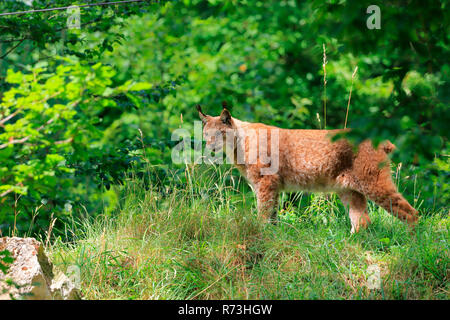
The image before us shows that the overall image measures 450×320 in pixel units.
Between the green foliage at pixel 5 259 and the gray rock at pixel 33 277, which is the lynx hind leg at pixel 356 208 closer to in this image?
the gray rock at pixel 33 277

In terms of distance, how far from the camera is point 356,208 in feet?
15.6

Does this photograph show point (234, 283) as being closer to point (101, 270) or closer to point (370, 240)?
point (101, 270)

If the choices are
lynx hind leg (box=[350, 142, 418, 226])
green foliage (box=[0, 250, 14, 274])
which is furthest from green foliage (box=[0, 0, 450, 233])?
green foliage (box=[0, 250, 14, 274])

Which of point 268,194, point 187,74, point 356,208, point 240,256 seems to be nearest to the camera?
point 240,256

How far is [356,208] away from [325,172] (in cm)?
47

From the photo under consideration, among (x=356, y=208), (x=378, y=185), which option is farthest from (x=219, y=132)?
(x=378, y=185)

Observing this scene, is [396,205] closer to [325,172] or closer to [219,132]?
[325,172]

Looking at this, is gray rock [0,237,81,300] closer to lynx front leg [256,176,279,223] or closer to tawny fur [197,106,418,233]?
tawny fur [197,106,418,233]

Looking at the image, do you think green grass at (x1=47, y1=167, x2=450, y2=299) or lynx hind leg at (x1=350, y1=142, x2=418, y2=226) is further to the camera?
lynx hind leg at (x1=350, y1=142, x2=418, y2=226)

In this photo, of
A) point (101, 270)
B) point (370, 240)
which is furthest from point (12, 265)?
point (370, 240)

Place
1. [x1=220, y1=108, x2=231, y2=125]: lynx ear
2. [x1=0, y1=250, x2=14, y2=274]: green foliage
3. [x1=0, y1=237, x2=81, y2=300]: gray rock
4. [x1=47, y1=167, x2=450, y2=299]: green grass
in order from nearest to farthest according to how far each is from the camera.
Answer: [x1=0, y1=250, x2=14, y2=274]: green foliage → [x1=0, y1=237, x2=81, y2=300]: gray rock → [x1=47, y1=167, x2=450, y2=299]: green grass → [x1=220, y1=108, x2=231, y2=125]: lynx ear

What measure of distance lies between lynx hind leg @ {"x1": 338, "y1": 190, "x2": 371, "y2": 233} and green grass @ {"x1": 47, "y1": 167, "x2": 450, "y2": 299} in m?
0.11

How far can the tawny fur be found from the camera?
14.9 feet
